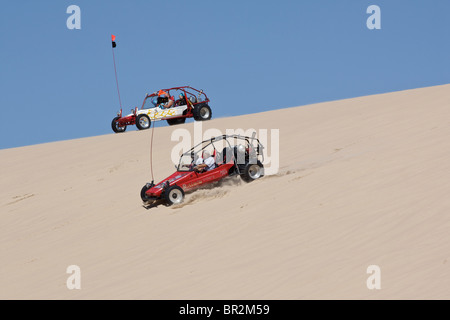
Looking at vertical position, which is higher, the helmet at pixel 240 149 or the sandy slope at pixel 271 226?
the helmet at pixel 240 149

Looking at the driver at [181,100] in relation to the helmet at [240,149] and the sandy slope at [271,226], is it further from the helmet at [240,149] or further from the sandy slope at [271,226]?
the helmet at [240,149]

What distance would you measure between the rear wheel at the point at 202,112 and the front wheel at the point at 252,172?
10017mm

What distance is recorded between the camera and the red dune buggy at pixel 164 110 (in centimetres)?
2403

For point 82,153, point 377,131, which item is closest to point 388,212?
point 377,131

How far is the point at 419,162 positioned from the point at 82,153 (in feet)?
39.8

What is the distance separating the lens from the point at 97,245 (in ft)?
40.9

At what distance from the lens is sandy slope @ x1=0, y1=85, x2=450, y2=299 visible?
9.20 meters

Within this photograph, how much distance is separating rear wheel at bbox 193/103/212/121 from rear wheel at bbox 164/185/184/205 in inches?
426

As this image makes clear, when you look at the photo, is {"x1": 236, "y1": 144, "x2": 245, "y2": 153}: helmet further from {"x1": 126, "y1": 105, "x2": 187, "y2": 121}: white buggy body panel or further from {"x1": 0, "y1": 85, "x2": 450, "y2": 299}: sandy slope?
{"x1": 126, "y1": 105, "x2": 187, "y2": 121}: white buggy body panel

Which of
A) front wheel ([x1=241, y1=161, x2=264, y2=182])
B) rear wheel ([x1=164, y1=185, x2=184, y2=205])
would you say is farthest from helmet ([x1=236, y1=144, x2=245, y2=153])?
rear wheel ([x1=164, y1=185, x2=184, y2=205])

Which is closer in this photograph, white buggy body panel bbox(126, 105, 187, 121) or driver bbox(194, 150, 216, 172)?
driver bbox(194, 150, 216, 172)

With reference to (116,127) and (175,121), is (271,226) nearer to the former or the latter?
(116,127)

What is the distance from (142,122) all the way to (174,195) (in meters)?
10.6

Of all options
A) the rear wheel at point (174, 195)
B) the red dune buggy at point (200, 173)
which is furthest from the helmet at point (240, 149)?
the rear wheel at point (174, 195)
